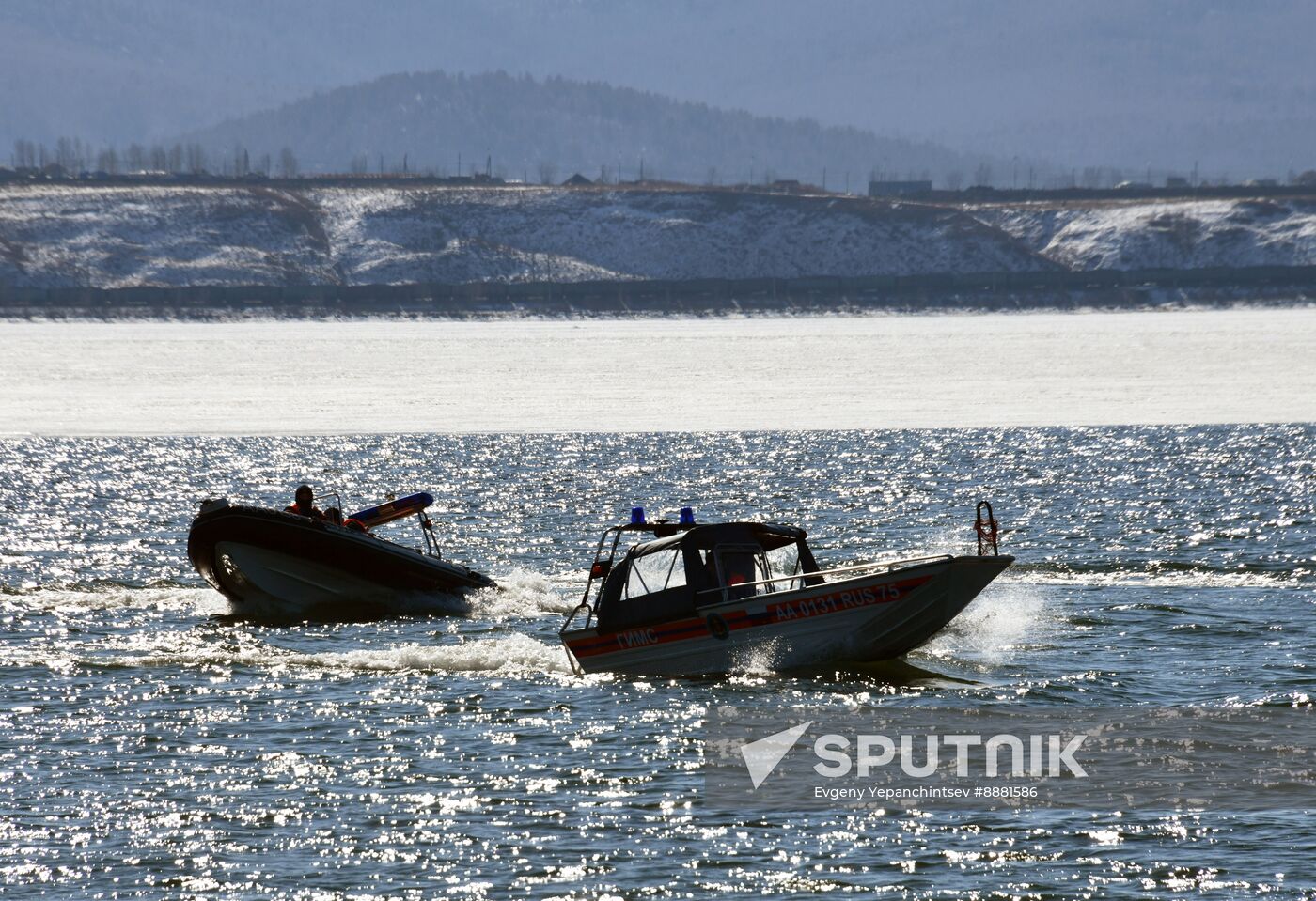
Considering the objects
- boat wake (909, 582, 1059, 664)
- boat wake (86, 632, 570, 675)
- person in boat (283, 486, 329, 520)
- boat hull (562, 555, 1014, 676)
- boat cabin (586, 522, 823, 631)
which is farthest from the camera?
person in boat (283, 486, 329, 520)

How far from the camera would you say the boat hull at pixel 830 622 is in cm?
2377

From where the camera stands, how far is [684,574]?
79.9 feet

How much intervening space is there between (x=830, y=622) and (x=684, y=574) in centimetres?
→ 210

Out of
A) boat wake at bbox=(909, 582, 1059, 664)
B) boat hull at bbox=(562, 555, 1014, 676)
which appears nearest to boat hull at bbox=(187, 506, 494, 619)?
boat hull at bbox=(562, 555, 1014, 676)

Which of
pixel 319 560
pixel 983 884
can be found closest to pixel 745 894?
pixel 983 884

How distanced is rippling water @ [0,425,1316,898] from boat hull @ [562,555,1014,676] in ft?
1.30

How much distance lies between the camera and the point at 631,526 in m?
24.7

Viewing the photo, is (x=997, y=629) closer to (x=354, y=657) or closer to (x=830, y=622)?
(x=830, y=622)

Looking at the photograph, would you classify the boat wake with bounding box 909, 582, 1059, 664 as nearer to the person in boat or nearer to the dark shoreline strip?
the person in boat

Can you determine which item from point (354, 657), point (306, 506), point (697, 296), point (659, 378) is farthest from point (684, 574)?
point (697, 296)

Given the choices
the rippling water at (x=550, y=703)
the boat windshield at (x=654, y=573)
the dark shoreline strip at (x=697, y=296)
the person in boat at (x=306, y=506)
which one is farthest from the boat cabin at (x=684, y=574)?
the dark shoreline strip at (x=697, y=296)

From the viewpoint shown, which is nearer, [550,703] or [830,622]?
[550,703]

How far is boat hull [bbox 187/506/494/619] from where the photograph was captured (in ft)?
98.4

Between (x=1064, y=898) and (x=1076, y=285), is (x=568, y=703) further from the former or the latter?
(x=1076, y=285)
